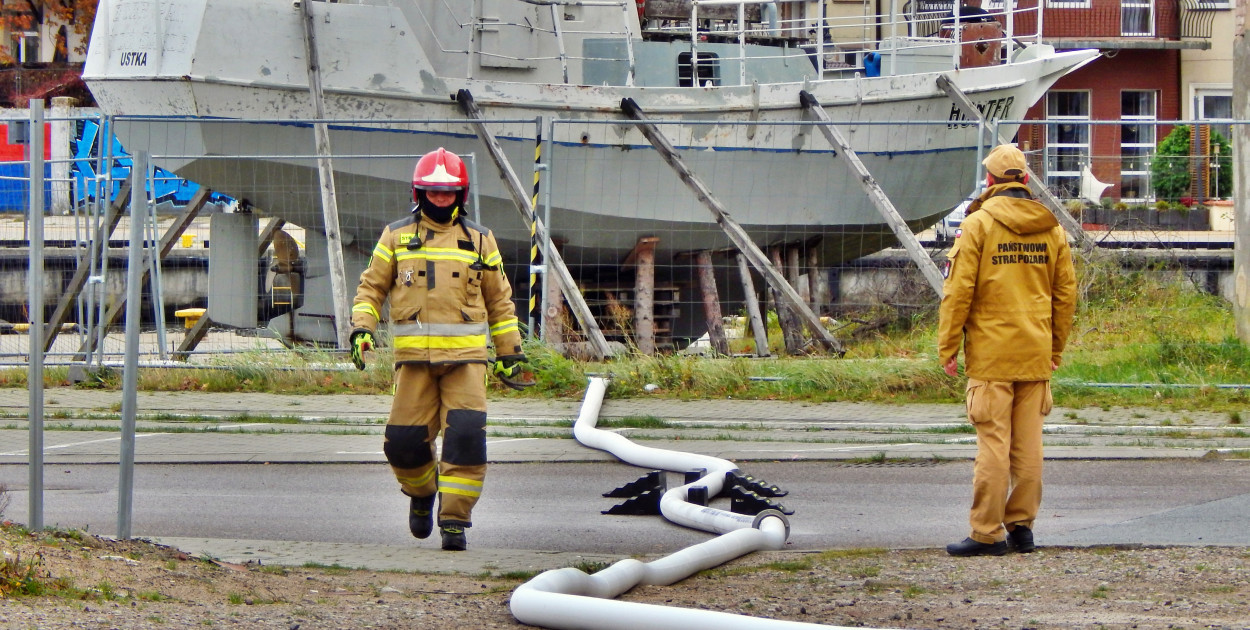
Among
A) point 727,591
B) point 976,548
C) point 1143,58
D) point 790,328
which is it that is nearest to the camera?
point 727,591

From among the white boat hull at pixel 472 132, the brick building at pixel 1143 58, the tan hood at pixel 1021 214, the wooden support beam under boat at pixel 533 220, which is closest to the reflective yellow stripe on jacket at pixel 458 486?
the tan hood at pixel 1021 214

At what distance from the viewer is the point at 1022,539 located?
19.7ft

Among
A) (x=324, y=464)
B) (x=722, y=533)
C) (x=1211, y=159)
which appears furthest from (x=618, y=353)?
(x=1211, y=159)

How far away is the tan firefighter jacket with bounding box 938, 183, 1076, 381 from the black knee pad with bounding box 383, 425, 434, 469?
7.25 feet

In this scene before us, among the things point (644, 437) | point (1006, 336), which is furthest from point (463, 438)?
point (644, 437)

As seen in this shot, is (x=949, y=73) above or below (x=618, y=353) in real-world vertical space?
above

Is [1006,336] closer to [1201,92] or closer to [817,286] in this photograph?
[817,286]

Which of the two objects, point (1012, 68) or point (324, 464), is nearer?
point (324, 464)

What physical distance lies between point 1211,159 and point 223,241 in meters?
10.9

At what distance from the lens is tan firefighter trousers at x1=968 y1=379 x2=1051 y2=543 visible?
19.5 ft

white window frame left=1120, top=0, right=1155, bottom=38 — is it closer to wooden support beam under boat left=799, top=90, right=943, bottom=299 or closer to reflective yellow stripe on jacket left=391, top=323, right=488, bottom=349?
wooden support beam under boat left=799, top=90, right=943, bottom=299

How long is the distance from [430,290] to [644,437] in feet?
11.3

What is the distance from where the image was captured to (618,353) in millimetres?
13227

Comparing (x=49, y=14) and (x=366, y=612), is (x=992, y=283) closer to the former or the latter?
(x=366, y=612)
